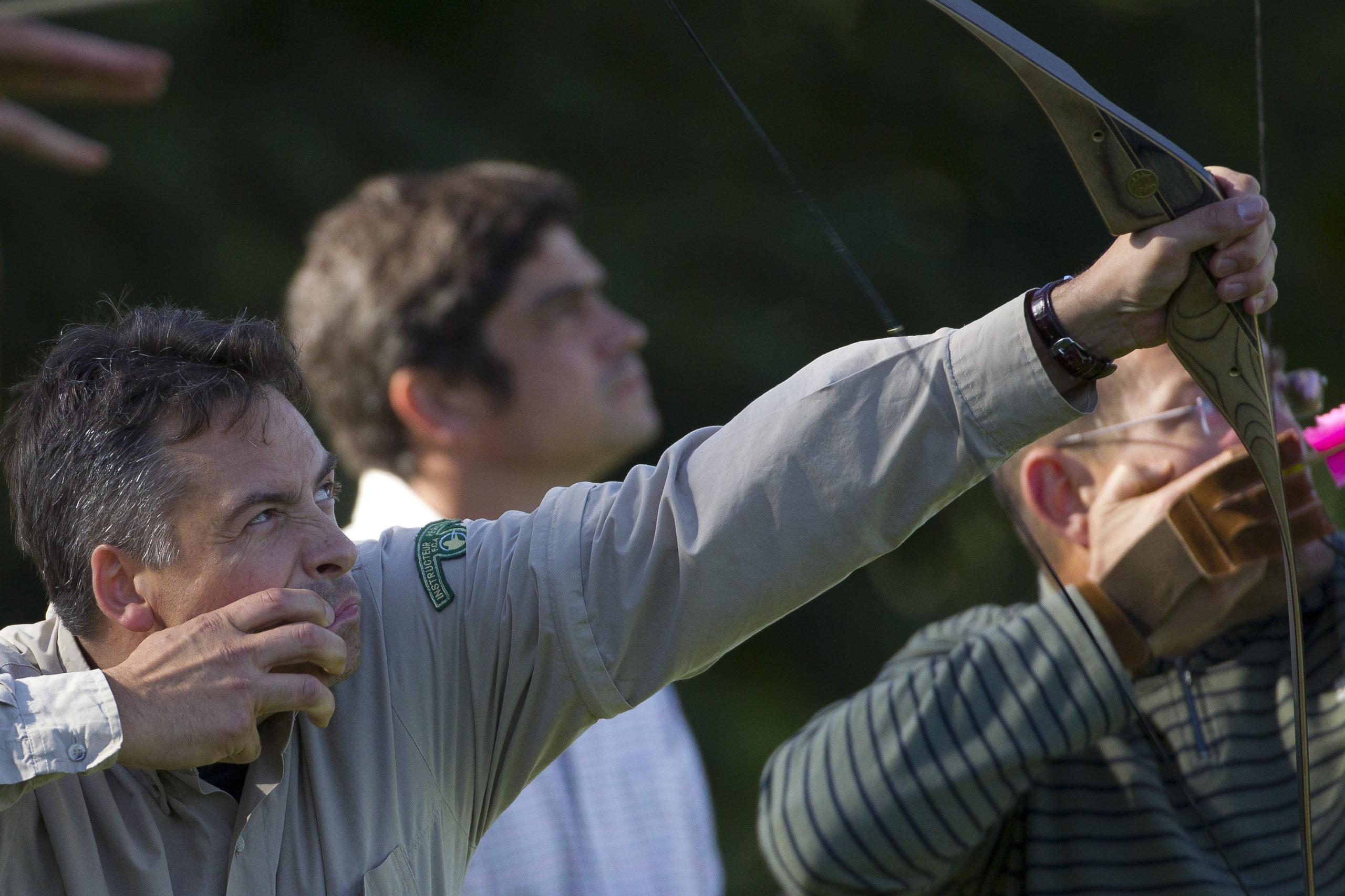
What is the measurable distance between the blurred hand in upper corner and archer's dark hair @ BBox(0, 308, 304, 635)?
40cm

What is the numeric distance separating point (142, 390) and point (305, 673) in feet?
1.12

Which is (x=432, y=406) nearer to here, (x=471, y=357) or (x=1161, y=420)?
(x=471, y=357)

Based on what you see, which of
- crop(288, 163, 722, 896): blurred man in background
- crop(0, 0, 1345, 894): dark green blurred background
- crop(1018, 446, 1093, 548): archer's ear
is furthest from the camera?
crop(0, 0, 1345, 894): dark green blurred background

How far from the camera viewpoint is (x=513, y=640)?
1458mm

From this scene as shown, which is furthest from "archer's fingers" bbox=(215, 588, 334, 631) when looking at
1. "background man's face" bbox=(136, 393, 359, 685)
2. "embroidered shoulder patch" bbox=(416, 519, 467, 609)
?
"embroidered shoulder patch" bbox=(416, 519, 467, 609)

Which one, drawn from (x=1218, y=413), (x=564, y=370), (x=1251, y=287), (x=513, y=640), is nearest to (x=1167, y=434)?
(x=1218, y=413)

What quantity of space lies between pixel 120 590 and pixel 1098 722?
1204 millimetres

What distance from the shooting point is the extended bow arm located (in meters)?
1.22

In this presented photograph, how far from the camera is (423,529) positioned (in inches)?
61.5

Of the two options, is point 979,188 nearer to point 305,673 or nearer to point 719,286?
point 305,673

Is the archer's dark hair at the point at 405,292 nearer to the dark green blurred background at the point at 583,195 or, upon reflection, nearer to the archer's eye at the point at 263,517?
the dark green blurred background at the point at 583,195

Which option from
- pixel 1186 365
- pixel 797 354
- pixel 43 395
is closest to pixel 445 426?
pixel 43 395

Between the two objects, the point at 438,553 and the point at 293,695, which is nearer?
the point at 293,695

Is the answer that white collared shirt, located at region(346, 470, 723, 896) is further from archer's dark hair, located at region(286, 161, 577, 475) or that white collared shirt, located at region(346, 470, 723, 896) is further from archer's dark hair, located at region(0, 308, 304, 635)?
archer's dark hair, located at region(0, 308, 304, 635)
